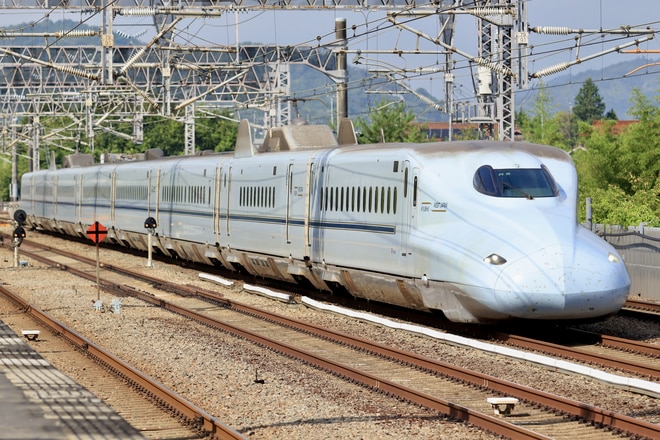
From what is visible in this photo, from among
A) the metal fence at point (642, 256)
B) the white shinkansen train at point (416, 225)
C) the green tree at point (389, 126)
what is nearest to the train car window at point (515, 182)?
the white shinkansen train at point (416, 225)

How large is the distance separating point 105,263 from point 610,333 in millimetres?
21639

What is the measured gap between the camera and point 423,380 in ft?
48.9

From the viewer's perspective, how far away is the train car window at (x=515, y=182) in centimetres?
1820

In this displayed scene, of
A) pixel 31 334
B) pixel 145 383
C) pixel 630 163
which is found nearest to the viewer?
pixel 145 383

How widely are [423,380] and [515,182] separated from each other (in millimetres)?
4664

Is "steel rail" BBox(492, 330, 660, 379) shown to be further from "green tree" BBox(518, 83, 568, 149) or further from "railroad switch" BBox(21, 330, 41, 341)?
"green tree" BBox(518, 83, 568, 149)

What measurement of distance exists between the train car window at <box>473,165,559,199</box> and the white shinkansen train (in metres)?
0.02

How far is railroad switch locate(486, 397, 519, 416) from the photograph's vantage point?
12.3 m

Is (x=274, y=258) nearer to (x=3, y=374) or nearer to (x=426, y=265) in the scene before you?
(x=426, y=265)

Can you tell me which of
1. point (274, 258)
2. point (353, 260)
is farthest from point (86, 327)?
point (274, 258)

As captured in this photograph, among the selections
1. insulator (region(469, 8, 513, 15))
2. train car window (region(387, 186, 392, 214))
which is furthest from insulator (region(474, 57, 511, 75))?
train car window (region(387, 186, 392, 214))

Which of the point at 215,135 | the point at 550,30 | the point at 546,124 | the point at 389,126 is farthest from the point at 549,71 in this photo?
the point at 215,135

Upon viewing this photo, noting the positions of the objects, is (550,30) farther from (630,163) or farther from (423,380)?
(423,380)

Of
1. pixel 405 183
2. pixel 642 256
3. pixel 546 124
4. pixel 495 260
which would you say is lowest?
pixel 642 256
